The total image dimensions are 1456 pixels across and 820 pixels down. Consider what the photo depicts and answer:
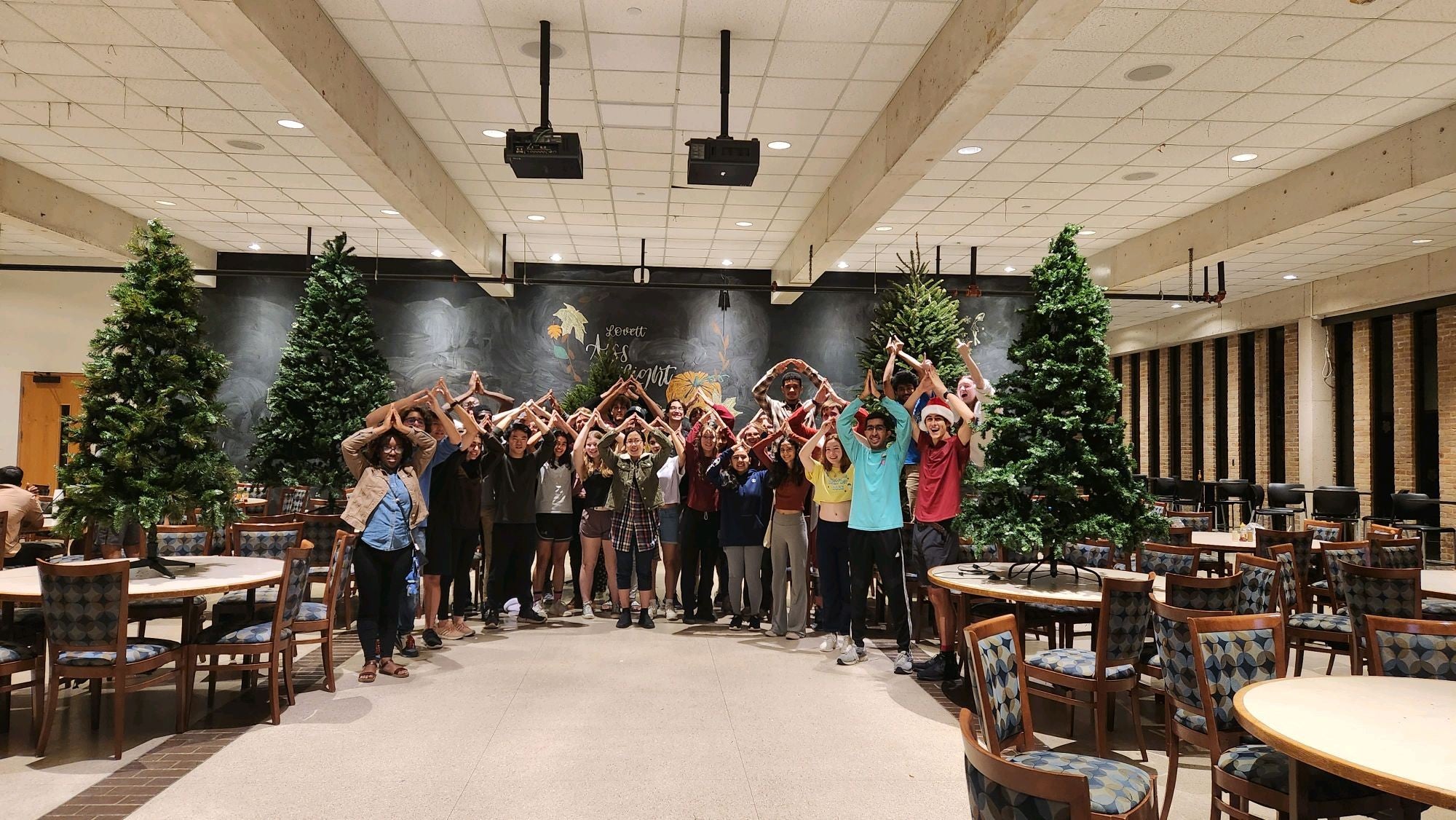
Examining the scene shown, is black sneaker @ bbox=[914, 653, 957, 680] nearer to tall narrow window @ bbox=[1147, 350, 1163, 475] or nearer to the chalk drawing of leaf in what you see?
the chalk drawing of leaf

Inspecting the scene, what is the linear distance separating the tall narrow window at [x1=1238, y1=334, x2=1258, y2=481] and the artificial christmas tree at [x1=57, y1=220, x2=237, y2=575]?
1743 centimetres

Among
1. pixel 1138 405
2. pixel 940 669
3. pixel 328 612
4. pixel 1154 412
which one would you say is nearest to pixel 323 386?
pixel 328 612

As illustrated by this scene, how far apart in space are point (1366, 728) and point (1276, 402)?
53.0 ft

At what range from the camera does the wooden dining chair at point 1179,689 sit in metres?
3.60

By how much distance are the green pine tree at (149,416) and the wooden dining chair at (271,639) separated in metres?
0.75

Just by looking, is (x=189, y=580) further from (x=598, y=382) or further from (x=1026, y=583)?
(x=598, y=382)

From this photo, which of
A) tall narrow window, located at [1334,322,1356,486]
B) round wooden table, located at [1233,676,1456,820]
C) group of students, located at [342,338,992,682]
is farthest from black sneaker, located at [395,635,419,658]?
tall narrow window, located at [1334,322,1356,486]

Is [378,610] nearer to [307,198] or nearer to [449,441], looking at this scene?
[449,441]

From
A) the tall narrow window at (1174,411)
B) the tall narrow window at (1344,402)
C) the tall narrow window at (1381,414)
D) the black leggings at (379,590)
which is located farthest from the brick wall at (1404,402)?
the black leggings at (379,590)

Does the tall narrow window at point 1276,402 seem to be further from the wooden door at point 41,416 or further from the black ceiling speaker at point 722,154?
the wooden door at point 41,416

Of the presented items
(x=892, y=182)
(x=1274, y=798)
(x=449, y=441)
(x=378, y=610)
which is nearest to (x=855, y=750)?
(x=1274, y=798)

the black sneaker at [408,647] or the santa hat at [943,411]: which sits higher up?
the santa hat at [943,411]

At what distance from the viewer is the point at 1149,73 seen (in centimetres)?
709

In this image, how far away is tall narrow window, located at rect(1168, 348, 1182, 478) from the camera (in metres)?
20.0
